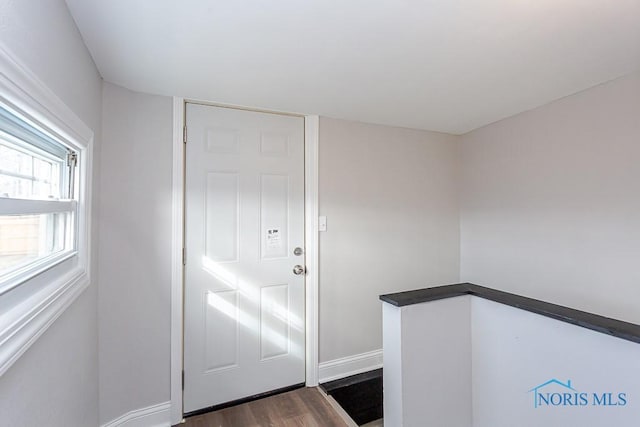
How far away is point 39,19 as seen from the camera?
867 millimetres

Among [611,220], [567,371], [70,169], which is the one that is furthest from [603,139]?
[70,169]

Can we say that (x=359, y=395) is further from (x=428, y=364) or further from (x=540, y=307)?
(x=540, y=307)

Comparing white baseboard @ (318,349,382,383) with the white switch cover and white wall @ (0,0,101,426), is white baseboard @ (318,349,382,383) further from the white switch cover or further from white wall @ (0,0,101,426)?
white wall @ (0,0,101,426)

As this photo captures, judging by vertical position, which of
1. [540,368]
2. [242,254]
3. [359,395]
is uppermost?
[242,254]

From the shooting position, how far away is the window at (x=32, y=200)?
0.81 metres

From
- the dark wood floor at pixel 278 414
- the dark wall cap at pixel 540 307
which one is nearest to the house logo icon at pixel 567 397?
the dark wall cap at pixel 540 307

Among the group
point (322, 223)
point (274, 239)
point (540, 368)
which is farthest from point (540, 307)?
point (274, 239)

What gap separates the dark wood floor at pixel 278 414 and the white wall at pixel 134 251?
38 centimetres

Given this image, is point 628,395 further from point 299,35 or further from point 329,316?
point 299,35

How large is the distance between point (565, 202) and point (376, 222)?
1.34 m

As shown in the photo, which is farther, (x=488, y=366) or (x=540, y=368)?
(x=488, y=366)

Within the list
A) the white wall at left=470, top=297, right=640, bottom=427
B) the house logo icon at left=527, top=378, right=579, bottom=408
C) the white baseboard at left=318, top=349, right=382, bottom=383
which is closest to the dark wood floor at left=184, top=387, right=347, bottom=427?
the white baseboard at left=318, top=349, right=382, bottom=383

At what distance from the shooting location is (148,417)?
5.77 feet

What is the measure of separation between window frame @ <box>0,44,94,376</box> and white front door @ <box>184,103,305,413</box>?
602 mm
